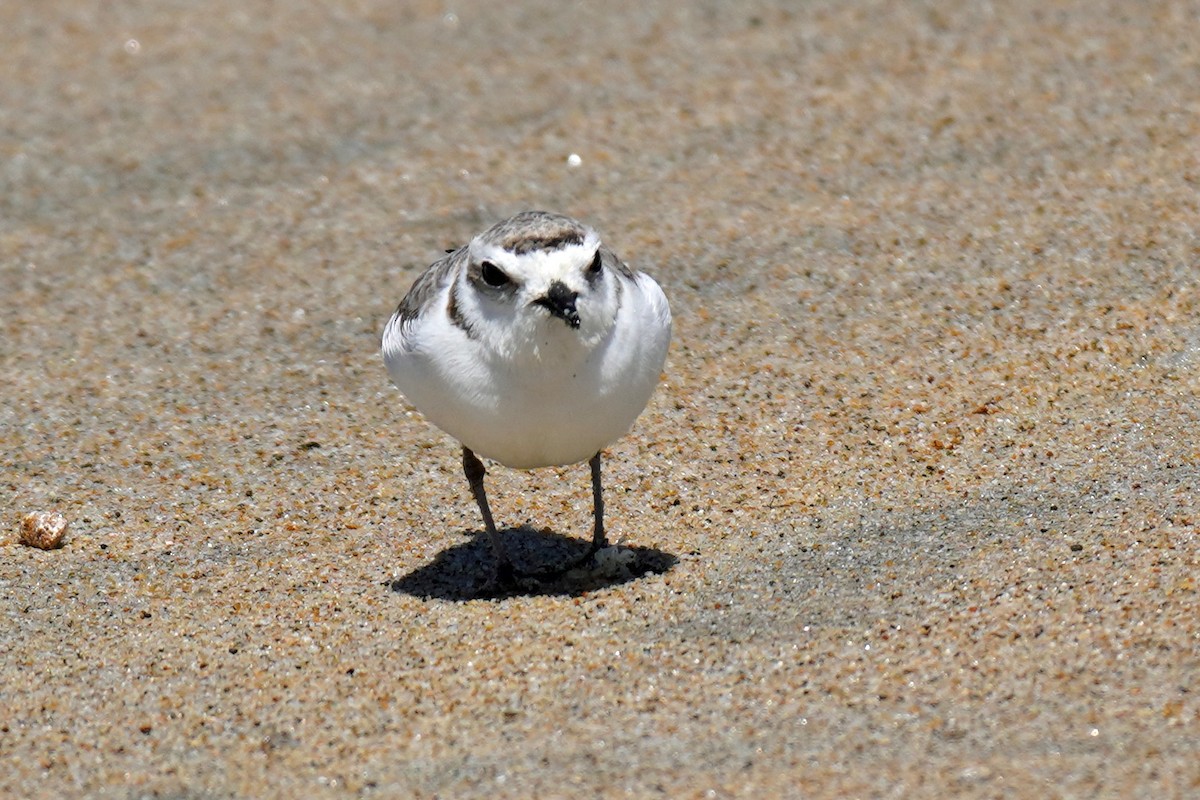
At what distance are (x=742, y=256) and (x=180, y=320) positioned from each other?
2835 mm

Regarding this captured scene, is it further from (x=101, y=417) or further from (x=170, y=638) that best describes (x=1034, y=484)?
(x=101, y=417)

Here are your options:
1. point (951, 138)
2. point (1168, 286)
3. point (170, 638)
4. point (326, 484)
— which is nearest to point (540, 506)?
point (326, 484)

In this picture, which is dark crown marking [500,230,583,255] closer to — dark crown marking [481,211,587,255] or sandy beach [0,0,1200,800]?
dark crown marking [481,211,587,255]

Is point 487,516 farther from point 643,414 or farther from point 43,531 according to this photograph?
point 43,531

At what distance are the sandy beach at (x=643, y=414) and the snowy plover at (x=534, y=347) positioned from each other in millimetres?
634

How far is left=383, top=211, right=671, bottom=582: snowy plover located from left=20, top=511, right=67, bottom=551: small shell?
5.25ft

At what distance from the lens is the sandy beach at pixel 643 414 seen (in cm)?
451

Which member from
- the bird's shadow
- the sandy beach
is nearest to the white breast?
the bird's shadow

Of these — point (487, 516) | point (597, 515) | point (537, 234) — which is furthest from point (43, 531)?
point (537, 234)

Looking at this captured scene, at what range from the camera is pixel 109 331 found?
7598 mm

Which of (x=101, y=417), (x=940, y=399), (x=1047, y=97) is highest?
(x=1047, y=97)

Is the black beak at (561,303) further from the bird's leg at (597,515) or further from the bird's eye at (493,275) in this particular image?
the bird's leg at (597,515)

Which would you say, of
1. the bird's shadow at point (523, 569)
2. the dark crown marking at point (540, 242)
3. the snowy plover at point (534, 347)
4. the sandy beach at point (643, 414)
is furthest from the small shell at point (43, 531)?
the dark crown marking at point (540, 242)

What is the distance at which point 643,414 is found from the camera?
677cm
